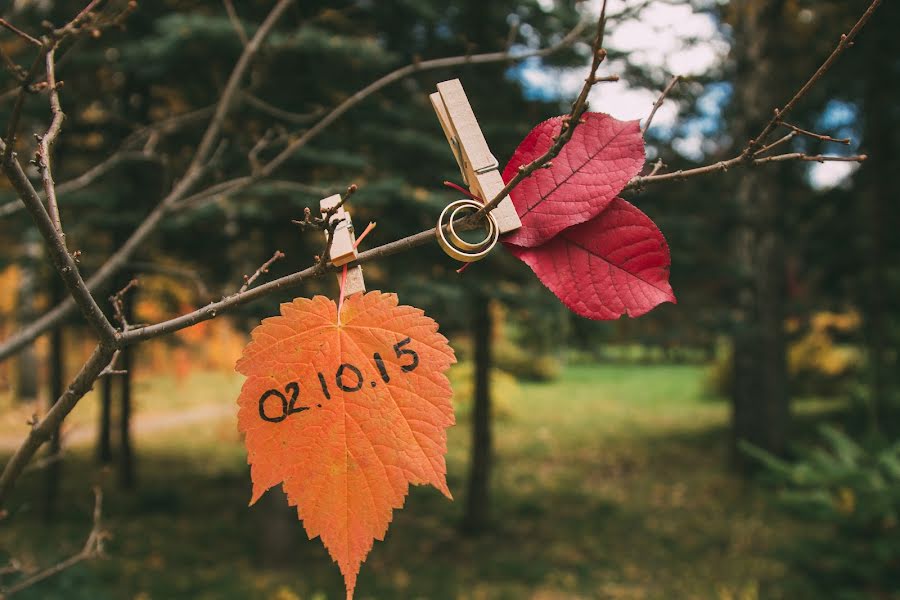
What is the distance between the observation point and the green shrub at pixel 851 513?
10.5 feet

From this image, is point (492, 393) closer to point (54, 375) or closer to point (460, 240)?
point (54, 375)

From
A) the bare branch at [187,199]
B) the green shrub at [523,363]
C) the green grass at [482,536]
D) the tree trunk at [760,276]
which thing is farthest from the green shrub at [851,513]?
the green shrub at [523,363]

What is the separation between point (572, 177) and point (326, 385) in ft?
0.88

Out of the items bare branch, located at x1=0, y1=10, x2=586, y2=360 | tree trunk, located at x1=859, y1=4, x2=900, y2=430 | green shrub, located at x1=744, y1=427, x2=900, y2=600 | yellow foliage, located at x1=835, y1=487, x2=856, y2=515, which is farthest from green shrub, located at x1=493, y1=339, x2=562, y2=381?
bare branch, located at x1=0, y1=10, x2=586, y2=360

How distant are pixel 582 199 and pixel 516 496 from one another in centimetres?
796

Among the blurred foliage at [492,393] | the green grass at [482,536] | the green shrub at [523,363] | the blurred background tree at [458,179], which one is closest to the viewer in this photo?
the blurred background tree at [458,179]

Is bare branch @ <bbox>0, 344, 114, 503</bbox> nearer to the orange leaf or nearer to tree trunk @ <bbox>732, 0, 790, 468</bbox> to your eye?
the orange leaf

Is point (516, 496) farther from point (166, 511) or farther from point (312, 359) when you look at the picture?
point (312, 359)

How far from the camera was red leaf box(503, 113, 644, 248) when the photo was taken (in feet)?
1.80

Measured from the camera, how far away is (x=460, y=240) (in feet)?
1.74

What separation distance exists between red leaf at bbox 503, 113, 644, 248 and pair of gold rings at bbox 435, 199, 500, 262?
34 mm

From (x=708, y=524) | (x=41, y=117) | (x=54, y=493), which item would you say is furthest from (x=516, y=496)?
(x=41, y=117)

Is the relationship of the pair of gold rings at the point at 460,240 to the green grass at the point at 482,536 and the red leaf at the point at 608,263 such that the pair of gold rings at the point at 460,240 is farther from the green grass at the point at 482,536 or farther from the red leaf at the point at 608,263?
the green grass at the point at 482,536

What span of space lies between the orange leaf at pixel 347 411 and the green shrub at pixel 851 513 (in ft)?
10.5
